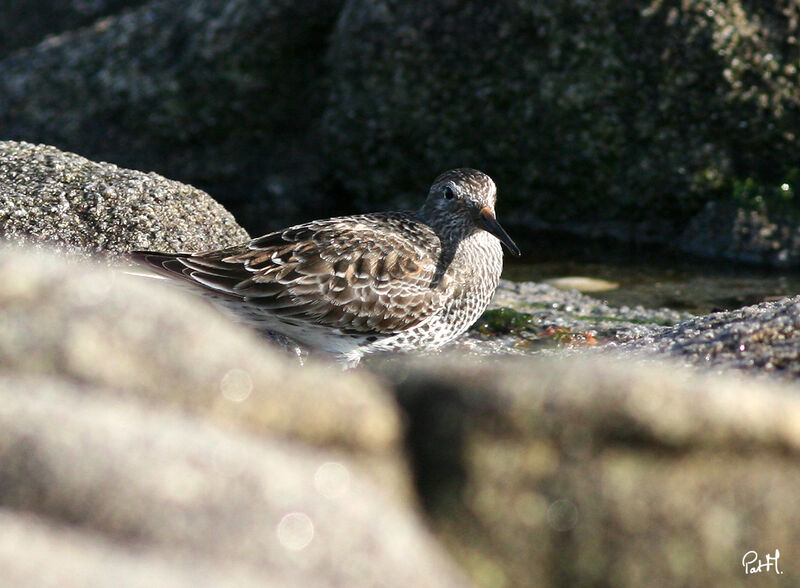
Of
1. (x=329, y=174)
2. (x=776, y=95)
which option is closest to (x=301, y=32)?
(x=329, y=174)

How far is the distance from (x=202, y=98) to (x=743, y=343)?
924cm

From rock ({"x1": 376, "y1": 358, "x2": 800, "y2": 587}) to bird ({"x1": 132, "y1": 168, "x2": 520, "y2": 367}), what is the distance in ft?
11.8

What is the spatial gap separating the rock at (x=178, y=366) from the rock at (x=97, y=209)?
390 cm

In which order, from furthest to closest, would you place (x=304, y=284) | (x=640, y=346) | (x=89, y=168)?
(x=89, y=168)
(x=304, y=284)
(x=640, y=346)

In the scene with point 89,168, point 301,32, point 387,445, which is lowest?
point 387,445

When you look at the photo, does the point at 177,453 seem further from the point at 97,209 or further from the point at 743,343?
the point at 97,209

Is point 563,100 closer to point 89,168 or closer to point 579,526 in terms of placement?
point 89,168

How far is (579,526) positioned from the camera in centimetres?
327

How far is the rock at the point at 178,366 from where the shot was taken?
3195 mm

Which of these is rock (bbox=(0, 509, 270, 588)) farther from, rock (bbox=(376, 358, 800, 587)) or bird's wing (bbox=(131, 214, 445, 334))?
bird's wing (bbox=(131, 214, 445, 334))

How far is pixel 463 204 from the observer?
7754 mm

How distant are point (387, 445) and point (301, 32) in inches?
426
